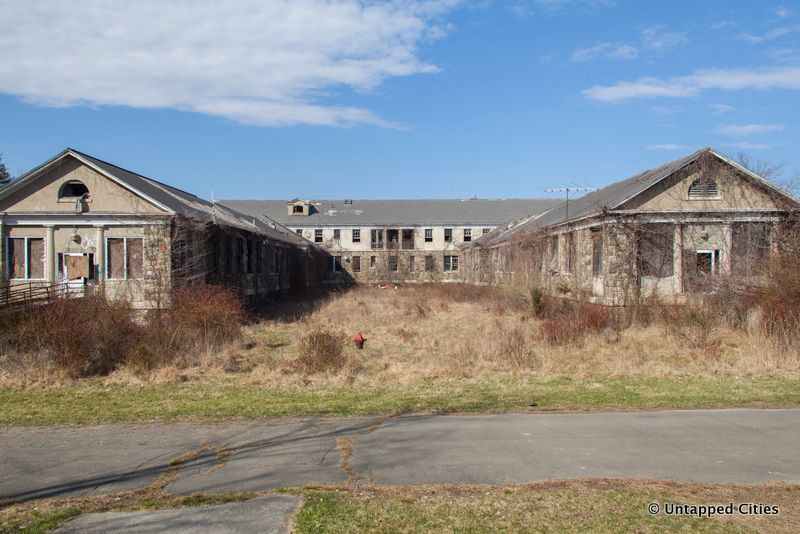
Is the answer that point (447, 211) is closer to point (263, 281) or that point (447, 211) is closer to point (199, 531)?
point (263, 281)

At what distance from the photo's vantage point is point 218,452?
7.04 meters

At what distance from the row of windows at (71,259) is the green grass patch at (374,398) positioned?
12183 millimetres

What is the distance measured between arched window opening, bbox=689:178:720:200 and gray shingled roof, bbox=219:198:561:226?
130 feet

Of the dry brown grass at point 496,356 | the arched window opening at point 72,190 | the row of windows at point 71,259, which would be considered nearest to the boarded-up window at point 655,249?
the dry brown grass at point 496,356

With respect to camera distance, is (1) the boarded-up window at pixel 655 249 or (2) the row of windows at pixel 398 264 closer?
(1) the boarded-up window at pixel 655 249

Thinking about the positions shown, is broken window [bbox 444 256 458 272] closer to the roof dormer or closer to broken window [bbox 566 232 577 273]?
the roof dormer

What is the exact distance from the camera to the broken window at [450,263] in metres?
63.7

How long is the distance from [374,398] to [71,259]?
58.1 feet

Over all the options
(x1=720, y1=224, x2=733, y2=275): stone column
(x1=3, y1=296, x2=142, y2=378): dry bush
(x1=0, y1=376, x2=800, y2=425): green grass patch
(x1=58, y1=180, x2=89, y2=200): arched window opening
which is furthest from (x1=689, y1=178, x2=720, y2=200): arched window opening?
(x1=58, y1=180, x2=89, y2=200): arched window opening

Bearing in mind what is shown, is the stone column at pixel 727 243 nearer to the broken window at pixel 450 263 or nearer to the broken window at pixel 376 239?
the broken window at pixel 450 263

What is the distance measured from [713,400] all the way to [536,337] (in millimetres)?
7084

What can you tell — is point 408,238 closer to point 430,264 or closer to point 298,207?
point 430,264

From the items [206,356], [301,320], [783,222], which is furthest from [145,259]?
[783,222]

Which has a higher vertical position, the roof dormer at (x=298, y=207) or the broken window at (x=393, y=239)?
the roof dormer at (x=298, y=207)
